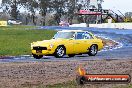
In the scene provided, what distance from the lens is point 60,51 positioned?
18453 mm

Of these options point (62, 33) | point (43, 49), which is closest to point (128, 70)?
point (43, 49)

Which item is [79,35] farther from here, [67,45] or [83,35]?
[67,45]

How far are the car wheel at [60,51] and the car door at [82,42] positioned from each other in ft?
2.91

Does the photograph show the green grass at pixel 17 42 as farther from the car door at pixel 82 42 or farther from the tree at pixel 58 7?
the tree at pixel 58 7

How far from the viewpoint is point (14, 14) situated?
12731 cm

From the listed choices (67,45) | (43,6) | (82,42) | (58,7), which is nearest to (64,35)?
(67,45)

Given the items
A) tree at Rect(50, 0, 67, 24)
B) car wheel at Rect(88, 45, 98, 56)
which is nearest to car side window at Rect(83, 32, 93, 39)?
car wheel at Rect(88, 45, 98, 56)

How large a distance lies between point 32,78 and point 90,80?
5186mm

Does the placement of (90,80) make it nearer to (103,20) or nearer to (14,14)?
(103,20)

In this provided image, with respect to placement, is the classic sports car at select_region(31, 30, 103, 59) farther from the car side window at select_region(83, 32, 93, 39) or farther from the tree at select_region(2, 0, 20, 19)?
the tree at select_region(2, 0, 20, 19)

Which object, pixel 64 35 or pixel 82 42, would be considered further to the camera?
pixel 82 42

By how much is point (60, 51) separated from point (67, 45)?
582 millimetres

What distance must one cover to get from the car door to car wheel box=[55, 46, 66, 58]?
0.89 meters

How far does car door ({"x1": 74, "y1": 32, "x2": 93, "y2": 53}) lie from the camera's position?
63.8 ft
